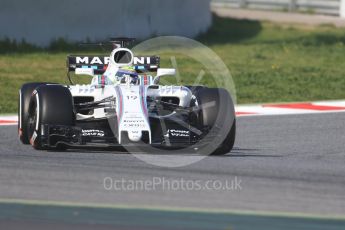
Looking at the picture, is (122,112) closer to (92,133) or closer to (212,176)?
(92,133)

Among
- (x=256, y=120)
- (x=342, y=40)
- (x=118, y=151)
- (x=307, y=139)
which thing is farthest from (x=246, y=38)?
(x=118, y=151)

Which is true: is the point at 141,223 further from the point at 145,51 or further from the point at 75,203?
the point at 145,51

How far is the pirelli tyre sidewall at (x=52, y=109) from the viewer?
10867 millimetres

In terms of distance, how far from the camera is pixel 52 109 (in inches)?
428

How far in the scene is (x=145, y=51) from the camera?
71.7ft

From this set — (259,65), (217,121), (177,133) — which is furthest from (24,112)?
(259,65)

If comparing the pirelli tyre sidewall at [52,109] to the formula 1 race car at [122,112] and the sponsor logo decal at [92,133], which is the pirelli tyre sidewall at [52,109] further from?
the sponsor logo decal at [92,133]

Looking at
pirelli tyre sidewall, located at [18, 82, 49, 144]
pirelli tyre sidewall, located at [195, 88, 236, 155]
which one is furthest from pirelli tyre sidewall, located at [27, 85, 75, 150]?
pirelli tyre sidewall, located at [195, 88, 236, 155]

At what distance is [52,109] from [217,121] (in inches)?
65.1

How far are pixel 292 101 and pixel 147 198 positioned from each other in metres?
9.06

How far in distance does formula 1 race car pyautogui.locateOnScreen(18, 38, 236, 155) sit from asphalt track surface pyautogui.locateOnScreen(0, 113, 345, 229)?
0.60 ft

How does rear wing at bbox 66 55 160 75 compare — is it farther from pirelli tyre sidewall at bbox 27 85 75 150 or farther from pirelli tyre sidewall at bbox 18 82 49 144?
pirelli tyre sidewall at bbox 27 85 75 150

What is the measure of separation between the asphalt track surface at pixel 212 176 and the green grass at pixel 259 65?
4988 mm

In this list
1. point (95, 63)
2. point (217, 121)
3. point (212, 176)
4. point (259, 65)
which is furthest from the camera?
point (259, 65)
